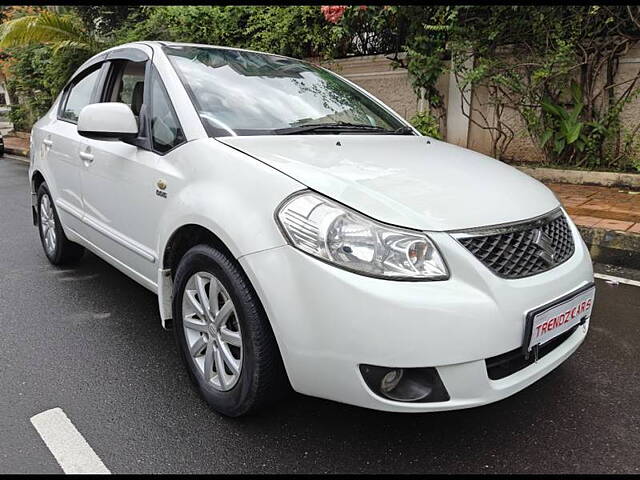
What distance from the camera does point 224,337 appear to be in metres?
2.15

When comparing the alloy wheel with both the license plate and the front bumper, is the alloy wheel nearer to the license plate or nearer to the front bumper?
the front bumper

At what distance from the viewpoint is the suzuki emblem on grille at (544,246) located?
2.00 metres

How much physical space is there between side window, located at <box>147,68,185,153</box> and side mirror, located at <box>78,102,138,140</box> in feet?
0.35

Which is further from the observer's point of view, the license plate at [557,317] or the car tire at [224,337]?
the car tire at [224,337]

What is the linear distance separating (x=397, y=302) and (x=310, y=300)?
284 mm

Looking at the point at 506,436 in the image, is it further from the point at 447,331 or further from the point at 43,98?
the point at 43,98

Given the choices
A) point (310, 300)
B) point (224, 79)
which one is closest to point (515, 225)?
point (310, 300)

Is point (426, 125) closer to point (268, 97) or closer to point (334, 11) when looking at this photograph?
point (334, 11)

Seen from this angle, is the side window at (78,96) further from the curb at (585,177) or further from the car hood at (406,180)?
the curb at (585,177)

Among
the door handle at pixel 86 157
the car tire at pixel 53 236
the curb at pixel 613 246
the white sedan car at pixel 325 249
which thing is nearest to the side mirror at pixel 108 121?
the white sedan car at pixel 325 249

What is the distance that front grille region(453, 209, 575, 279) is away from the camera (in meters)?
1.83

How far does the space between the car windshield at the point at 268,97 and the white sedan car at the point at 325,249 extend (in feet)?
0.05

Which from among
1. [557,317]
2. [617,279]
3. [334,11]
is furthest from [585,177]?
[557,317]

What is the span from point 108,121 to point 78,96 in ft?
4.94
